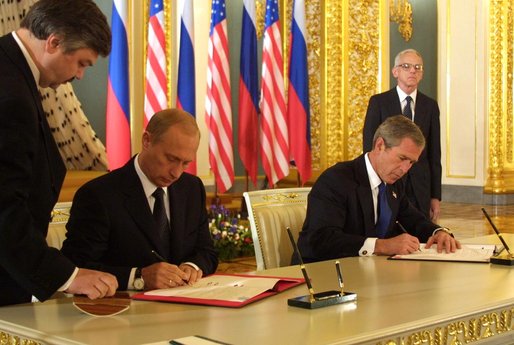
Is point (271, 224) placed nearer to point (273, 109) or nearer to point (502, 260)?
point (502, 260)

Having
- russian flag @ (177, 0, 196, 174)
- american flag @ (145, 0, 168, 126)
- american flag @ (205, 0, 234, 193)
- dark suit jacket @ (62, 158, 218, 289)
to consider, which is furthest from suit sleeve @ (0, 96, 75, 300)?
american flag @ (205, 0, 234, 193)

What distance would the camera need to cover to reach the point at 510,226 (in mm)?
9133

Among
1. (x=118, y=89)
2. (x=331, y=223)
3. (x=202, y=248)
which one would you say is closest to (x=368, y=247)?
(x=331, y=223)

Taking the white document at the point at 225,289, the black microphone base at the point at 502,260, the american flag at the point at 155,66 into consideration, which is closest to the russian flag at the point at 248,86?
the american flag at the point at 155,66

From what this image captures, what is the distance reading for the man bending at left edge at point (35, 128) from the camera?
191 centimetres

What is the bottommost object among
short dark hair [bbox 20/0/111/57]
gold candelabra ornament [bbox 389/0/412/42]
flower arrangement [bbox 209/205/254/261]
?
flower arrangement [bbox 209/205/254/261]

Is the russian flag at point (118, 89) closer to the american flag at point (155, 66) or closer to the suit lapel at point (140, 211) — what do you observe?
the american flag at point (155, 66)

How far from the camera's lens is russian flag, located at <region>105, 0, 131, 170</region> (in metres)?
6.74

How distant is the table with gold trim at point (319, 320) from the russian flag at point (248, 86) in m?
5.67

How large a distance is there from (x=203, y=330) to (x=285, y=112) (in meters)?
6.71

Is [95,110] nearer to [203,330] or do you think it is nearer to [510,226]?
[510,226]

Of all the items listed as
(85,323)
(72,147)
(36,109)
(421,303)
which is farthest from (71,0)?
(72,147)

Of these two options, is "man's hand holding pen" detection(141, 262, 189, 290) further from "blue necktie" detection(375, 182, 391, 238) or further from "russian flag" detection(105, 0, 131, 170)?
"russian flag" detection(105, 0, 131, 170)

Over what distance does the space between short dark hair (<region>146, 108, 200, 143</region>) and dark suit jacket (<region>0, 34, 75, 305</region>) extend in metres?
0.69
